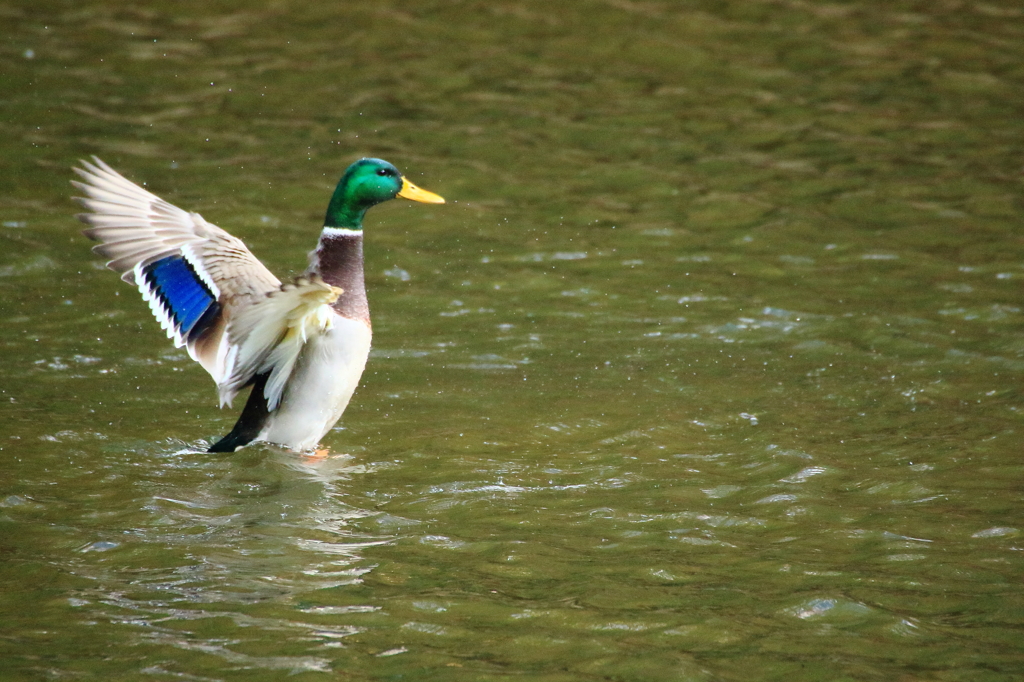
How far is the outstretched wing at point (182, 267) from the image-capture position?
592 centimetres

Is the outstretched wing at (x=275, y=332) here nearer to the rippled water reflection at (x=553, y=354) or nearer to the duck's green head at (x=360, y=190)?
the rippled water reflection at (x=553, y=354)

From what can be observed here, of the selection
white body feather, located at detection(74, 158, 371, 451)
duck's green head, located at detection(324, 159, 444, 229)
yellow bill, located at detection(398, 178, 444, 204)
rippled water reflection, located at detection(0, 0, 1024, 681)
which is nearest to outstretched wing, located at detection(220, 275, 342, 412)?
white body feather, located at detection(74, 158, 371, 451)

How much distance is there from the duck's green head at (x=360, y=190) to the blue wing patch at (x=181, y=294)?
2.54 ft

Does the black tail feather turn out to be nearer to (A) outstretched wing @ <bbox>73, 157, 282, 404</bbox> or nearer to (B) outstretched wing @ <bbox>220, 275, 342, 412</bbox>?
(B) outstretched wing @ <bbox>220, 275, 342, 412</bbox>

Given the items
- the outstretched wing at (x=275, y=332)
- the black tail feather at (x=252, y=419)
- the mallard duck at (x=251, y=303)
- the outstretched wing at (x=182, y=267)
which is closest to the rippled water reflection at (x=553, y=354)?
the black tail feather at (x=252, y=419)

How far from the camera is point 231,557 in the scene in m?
5.10

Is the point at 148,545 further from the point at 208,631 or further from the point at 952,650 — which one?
the point at 952,650

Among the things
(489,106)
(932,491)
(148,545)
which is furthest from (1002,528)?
(489,106)

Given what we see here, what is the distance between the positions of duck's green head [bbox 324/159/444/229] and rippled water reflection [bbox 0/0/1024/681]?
3.68ft

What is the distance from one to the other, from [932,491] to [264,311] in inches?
119

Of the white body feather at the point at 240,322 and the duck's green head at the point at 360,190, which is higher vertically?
the duck's green head at the point at 360,190

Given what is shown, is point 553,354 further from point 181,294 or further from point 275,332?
point 181,294

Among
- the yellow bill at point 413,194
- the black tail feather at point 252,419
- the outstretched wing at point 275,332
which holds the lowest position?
the black tail feather at point 252,419

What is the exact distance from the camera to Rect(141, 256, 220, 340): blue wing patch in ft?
19.4
